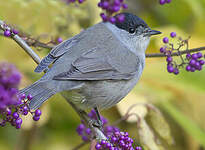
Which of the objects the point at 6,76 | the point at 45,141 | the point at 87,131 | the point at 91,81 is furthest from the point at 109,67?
the point at 6,76

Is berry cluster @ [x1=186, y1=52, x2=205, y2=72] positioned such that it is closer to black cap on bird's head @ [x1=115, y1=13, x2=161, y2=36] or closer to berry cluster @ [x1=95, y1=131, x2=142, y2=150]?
berry cluster @ [x1=95, y1=131, x2=142, y2=150]

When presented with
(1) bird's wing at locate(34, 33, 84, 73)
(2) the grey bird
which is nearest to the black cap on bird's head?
(2) the grey bird

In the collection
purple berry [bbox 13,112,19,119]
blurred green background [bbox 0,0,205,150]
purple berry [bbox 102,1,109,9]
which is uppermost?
purple berry [bbox 102,1,109,9]

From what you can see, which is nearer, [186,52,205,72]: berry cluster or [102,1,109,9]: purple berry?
[102,1,109,9]: purple berry

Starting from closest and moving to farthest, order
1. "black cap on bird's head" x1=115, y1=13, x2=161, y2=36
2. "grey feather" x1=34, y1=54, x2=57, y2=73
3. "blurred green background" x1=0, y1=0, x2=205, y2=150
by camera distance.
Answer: "grey feather" x1=34, y1=54, x2=57, y2=73 → "blurred green background" x1=0, y1=0, x2=205, y2=150 → "black cap on bird's head" x1=115, y1=13, x2=161, y2=36

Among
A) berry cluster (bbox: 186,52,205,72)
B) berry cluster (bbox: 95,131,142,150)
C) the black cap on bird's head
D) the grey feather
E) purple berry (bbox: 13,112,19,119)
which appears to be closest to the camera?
purple berry (bbox: 13,112,19,119)

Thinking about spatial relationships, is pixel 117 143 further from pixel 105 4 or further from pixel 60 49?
pixel 60 49

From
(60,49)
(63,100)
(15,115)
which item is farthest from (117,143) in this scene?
(63,100)
